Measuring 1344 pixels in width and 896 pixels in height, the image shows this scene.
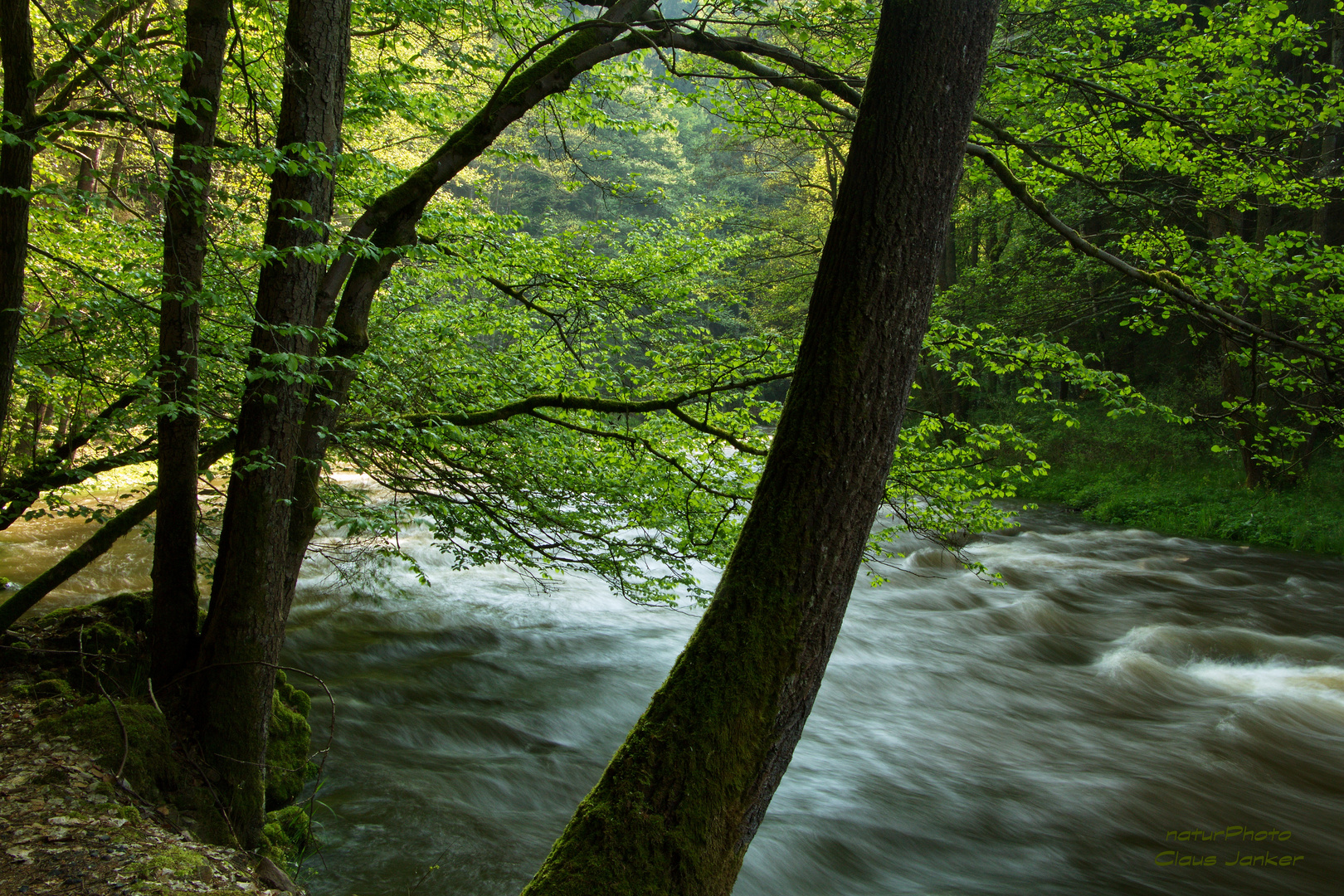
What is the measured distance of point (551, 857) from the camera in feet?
8.80

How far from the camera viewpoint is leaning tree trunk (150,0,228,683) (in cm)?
358

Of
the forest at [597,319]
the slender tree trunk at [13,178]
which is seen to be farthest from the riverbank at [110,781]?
the slender tree trunk at [13,178]

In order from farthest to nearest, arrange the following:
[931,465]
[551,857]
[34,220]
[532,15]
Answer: [34,220]
[532,15]
[931,465]
[551,857]

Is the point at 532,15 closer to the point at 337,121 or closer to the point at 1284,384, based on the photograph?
the point at 337,121

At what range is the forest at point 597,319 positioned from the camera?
9.23 ft

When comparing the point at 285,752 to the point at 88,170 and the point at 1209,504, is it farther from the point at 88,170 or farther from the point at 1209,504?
the point at 1209,504

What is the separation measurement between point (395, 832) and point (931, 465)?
455 cm

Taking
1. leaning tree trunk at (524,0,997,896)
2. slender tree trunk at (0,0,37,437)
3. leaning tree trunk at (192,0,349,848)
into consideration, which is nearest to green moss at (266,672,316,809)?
leaning tree trunk at (192,0,349,848)

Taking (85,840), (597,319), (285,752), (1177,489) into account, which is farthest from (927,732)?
(1177,489)

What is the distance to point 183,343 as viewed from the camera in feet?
13.3

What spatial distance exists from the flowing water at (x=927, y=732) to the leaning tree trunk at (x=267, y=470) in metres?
1.15

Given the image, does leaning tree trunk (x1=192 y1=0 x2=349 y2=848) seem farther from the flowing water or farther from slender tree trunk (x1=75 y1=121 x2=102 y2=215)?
the flowing water

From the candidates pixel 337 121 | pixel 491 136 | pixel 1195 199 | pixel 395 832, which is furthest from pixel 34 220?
pixel 1195 199

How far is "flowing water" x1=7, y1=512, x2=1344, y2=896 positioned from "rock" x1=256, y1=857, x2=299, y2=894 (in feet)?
2.67
